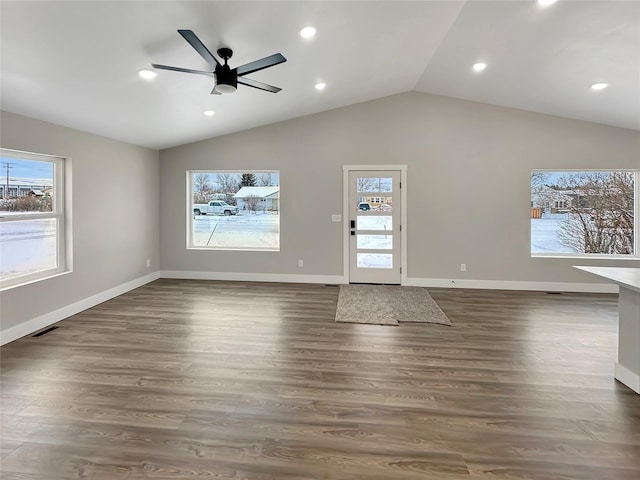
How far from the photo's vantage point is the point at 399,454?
181cm

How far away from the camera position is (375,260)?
19.0 ft

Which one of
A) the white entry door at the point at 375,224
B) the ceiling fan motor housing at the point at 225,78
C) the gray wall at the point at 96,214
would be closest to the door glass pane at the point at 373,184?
the white entry door at the point at 375,224

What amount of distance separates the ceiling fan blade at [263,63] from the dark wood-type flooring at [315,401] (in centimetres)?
244

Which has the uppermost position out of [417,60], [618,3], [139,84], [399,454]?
[417,60]

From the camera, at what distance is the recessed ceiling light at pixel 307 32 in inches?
119

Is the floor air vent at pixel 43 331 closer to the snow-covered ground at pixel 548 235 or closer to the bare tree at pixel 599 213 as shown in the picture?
the snow-covered ground at pixel 548 235

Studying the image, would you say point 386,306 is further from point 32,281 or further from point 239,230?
point 32,281

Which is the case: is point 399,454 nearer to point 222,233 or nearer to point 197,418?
point 197,418


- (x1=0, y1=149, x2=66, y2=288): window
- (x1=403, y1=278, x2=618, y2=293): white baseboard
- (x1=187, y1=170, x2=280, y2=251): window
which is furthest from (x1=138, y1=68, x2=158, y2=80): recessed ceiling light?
(x1=403, y1=278, x2=618, y2=293): white baseboard

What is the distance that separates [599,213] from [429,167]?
2772mm

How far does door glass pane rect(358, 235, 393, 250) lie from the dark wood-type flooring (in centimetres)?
201

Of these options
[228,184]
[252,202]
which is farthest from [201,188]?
[252,202]

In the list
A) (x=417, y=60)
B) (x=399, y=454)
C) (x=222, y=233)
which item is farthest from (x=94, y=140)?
(x=399, y=454)

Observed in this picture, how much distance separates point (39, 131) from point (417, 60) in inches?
175
